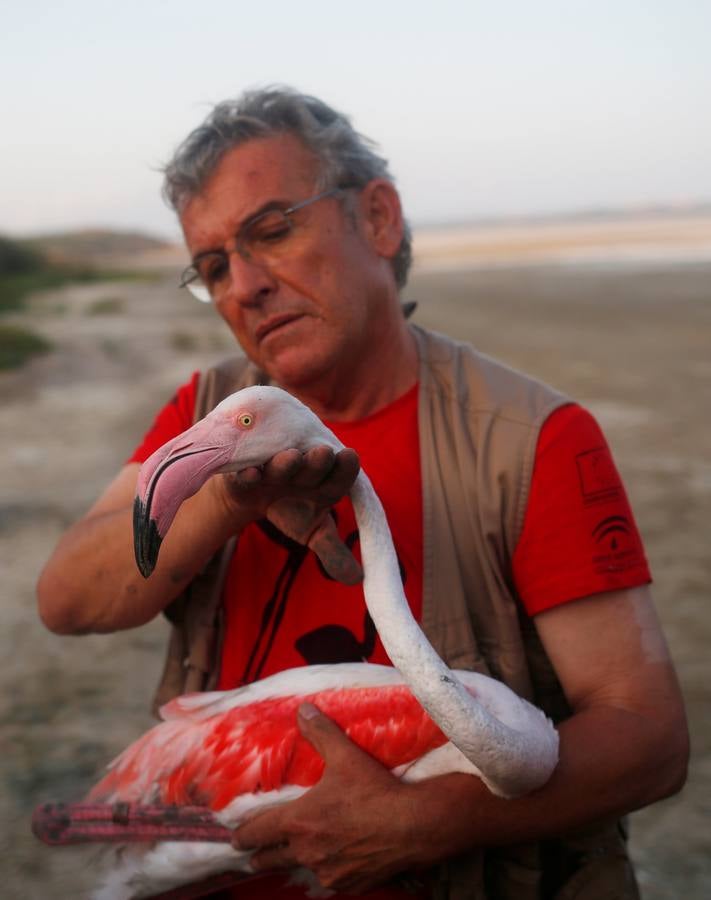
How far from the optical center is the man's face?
1.97 metres

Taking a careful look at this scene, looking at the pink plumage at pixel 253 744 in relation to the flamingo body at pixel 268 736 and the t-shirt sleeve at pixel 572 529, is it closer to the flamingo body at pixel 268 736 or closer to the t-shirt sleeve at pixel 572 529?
the flamingo body at pixel 268 736

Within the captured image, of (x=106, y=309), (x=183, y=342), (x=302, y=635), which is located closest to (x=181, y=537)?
(x=302, y=635)

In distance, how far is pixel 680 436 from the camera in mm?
7316

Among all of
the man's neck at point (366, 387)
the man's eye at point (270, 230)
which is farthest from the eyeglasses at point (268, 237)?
the man's neck at point (366, 387)

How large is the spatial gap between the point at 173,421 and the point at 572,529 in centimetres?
96

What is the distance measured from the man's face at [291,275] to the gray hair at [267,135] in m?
0.02

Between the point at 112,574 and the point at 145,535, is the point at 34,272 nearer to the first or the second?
the point at 112,574

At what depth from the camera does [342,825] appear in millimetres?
1682

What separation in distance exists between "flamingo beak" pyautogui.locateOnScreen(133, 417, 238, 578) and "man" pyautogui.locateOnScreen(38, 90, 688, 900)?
231 mm

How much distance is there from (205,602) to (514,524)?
72 cm

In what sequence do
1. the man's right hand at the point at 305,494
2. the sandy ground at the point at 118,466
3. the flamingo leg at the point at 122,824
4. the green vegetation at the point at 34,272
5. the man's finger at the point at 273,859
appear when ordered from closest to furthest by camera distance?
the man's right hand at the point at 305,494
the man's finger at the point at 273,859
the flamingo leg at the point at 122,824
the sandy ground at the point at 118,466
the green vegetation at the point at 34,272

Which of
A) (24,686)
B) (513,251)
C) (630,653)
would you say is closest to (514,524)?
(630,653)

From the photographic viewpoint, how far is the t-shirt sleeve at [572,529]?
1794 millimetres

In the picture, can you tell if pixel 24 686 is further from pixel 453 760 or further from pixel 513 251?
Answer: pixel 513 251
